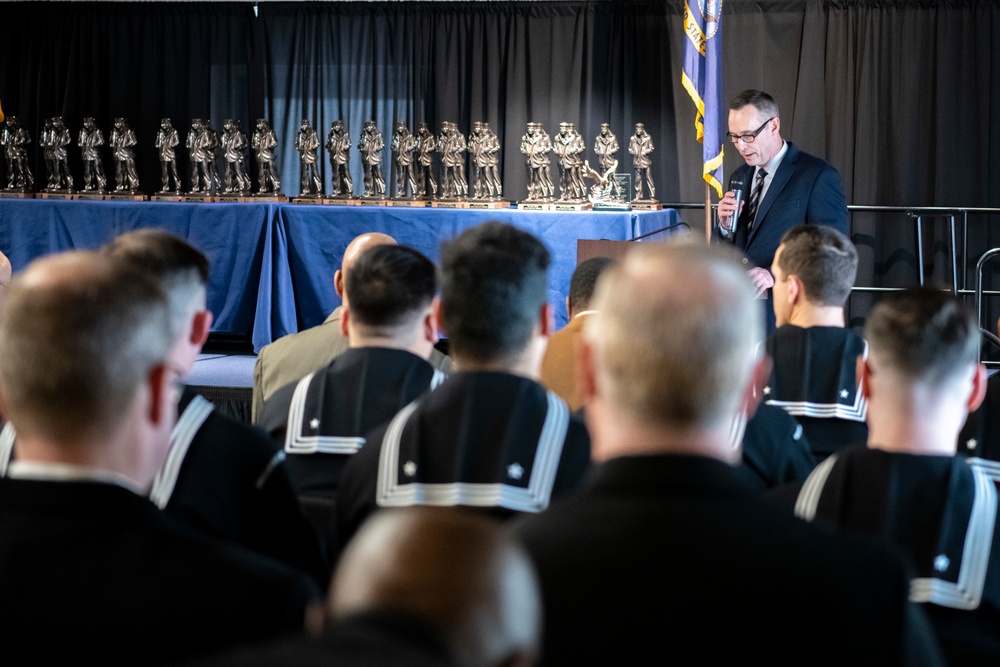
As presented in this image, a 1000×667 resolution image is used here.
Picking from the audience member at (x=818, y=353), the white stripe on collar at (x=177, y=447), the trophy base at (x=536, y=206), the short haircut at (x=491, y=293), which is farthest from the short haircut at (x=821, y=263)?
the trophy base at (x=536, y=206)

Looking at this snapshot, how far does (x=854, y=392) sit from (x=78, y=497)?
7.33 feet

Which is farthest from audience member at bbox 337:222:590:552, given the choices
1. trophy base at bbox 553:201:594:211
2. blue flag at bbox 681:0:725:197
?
trophy base at bbox 553:201:594:211

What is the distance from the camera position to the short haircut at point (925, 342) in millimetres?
1781

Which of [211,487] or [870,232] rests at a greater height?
[870,232]

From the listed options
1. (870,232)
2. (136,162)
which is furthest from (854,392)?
(136,162)

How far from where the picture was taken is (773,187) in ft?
17.1

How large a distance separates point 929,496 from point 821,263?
1550 mm

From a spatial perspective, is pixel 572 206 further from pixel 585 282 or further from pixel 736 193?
pixel 585 282

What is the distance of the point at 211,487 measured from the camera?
1898 mm

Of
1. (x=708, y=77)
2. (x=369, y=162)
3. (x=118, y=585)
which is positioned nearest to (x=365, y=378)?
(x=118, y=585)

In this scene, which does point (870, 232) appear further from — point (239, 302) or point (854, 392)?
point (854, 392)

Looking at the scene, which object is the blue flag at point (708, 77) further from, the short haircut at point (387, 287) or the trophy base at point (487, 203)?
the short haircut at point (387, 287)

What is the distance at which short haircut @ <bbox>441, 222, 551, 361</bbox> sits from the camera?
201 centimetres

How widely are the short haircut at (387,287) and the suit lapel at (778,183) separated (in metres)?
3.07
